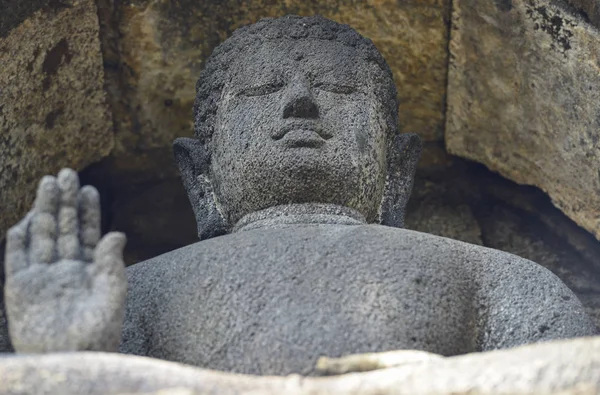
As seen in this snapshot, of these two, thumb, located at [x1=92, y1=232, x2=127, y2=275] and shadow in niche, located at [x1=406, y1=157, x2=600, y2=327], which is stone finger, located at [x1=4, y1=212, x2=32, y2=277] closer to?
thumb, located at [x1=92, y1=232, x2=127, y2=275]

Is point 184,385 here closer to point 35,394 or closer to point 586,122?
point 35,394

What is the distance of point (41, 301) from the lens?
3.29 m

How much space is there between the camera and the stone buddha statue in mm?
3379

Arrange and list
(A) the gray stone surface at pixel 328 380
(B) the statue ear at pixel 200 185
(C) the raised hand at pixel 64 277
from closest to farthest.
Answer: (A) the gray stone surface at pixel 328 380 → (C) the raised hand at pixel 64 277 → (B) the statue ear at pixel 200 185

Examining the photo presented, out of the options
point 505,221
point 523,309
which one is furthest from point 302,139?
point 505,221

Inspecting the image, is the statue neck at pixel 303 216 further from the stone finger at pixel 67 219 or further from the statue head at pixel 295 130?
the stone finger at pixel 67 219

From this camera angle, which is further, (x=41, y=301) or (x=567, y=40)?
(x=567, y=40)

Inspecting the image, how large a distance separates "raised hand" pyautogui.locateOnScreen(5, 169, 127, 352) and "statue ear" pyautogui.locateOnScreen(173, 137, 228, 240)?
1.16m

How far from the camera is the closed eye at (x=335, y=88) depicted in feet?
14.9

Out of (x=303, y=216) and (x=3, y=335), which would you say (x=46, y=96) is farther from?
(x=303, y=216)

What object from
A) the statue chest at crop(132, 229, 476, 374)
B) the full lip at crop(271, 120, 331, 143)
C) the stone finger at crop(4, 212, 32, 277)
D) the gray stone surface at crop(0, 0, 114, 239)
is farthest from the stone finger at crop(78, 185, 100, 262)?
the gray stone surface at crop(0, 0, 114, 239)

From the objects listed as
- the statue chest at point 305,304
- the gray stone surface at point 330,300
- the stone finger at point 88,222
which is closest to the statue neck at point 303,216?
the gray stone surface at point 330,300

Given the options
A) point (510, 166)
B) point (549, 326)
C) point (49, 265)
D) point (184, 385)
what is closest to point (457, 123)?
point (510, 166)

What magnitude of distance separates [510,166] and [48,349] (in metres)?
2.80
